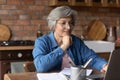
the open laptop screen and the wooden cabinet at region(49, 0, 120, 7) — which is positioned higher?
the wooden cabinet at region(49, 0, 120, 7)

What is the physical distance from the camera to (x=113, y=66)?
1.58m

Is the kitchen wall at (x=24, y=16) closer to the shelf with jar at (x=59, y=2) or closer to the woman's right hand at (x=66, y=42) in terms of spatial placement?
the shelf with jar at (x=59, y=2)

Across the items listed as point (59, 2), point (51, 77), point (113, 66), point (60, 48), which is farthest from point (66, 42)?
point (59, 2)

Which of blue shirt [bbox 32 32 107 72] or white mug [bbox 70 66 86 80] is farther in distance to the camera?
blue shirt [bbox 32 32 107 72]

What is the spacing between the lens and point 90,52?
8.13 ft

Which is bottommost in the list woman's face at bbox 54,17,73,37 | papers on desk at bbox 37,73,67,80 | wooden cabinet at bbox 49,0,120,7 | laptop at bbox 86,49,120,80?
papers on desk at bbox 37,73,67,80

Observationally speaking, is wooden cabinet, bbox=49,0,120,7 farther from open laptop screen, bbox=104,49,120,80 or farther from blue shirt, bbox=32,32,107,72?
open laptop screen, bbox=104,49,120,80

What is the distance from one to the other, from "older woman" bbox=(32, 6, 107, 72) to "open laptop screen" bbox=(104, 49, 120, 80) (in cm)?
58

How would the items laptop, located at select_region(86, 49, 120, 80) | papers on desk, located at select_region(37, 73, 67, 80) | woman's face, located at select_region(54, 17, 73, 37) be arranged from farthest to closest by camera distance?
woman's face, located at select_region(54, 17, 73, 37)
papers on desk, located at select_region(37, 73, 67, 80)
laptop, located at select_region(86, 49, 120, 80)

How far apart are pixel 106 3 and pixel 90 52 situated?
6.36 feet

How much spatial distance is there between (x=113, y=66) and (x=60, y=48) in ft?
2.17

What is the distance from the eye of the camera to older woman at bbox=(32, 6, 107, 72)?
2.13 metres

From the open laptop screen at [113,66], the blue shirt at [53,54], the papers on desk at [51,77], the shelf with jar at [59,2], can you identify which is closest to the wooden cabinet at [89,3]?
the shelf with jar at [59,2]

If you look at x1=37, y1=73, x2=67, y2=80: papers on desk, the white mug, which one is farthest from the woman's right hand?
the white mug
